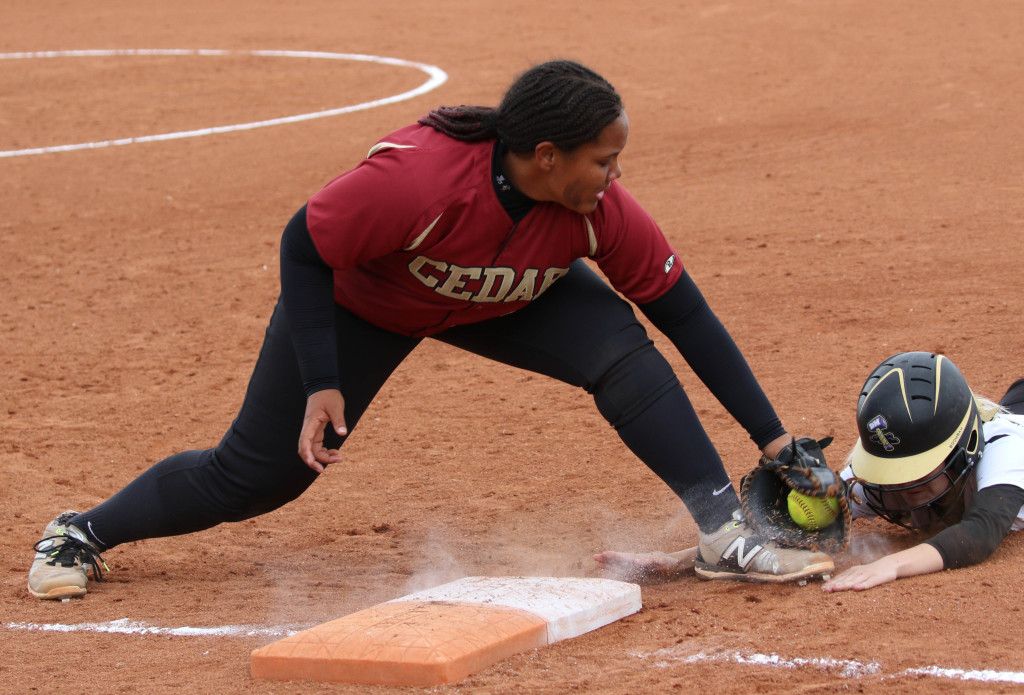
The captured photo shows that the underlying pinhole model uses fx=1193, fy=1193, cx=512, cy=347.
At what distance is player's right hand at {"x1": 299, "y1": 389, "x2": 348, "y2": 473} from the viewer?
330 cm

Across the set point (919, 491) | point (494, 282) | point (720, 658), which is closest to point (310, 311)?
point (494, 282)

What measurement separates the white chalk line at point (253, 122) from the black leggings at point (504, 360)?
7839 millimetres

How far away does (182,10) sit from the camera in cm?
1819

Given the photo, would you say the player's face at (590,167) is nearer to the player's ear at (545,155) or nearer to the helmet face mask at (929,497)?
the player's ear at (545,155)

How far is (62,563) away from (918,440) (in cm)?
276

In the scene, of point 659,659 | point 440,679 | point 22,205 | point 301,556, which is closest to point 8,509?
point 301,556

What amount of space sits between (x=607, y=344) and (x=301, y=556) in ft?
4.94

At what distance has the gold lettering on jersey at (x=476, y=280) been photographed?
3375 mm

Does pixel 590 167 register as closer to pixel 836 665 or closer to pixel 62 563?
pixel 836 665

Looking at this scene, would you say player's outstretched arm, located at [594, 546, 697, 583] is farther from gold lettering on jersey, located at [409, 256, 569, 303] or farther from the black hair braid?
the black hair braid

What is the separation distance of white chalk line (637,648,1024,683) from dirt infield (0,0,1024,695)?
14 mm

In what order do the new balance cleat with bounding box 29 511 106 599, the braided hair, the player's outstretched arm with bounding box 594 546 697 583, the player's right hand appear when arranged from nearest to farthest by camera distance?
the braided hair, the player's right hand, the player's outstretched arm with bounding box 594 546 697 583, the new balance cleat with bounding box 29 511 106 599

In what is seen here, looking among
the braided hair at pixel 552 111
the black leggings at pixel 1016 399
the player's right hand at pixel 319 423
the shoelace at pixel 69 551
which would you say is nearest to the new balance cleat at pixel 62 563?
the shoelace at pixel 69 551

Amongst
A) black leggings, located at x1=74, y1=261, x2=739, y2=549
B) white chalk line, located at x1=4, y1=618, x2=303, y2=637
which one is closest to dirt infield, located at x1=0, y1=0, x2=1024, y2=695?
white chalk line, located at x1=4, y1=618, x2=303, y2=637
